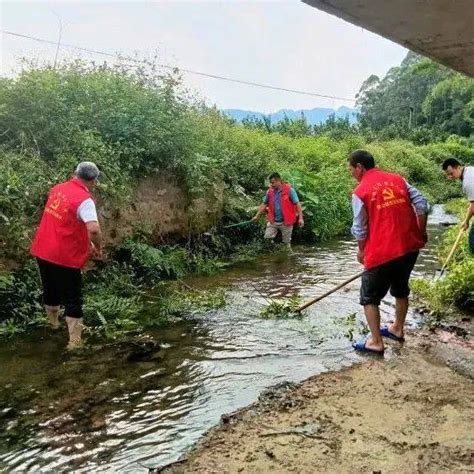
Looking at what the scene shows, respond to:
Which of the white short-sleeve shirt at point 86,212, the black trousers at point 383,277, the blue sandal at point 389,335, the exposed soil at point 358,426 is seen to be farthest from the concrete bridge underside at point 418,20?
the white short-sleeve shirt at point 86,212

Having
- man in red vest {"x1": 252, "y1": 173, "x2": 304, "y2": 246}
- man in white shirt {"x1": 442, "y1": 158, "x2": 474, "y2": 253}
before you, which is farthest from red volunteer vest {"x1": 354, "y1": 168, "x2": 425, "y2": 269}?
man in red vest {"x1": 252, "y1": 173, "x2": 304, "y2": 246}

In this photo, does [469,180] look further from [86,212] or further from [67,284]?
[67,284]

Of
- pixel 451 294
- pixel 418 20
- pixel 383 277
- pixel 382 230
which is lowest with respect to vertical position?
pixel 451 294

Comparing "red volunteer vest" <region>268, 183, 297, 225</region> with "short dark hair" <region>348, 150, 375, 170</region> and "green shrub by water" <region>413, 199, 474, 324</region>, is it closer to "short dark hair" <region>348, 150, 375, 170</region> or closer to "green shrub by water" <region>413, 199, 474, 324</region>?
"green shrub by water" <region>413, 199, 474, 324</region>

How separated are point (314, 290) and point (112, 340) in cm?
376

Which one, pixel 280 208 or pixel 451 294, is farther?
pixel 280 208

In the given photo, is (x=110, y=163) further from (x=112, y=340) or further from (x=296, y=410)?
(x=296, y=410)

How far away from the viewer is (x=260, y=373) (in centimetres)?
557

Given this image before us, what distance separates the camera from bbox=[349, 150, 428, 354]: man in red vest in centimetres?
576

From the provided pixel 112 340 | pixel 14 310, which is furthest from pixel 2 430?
pixel 14 310

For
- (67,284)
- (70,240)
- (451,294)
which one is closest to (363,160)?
(451,294)

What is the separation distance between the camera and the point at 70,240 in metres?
6.14

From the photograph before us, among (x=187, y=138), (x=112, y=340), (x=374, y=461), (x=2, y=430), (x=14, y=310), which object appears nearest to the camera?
(x=374, y=461)

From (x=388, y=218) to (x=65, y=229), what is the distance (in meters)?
3.41
